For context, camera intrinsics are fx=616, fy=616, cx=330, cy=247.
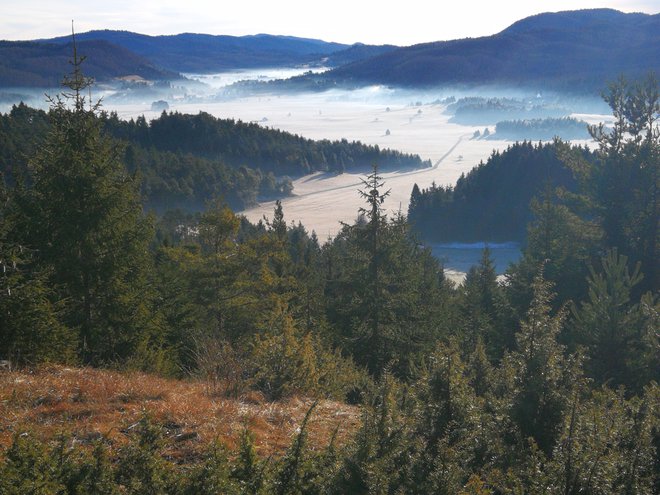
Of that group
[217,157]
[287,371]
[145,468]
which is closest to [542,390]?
[145,468]

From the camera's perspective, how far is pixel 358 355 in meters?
19.1

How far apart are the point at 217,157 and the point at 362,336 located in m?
111

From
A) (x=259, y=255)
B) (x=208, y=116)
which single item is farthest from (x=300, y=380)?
(x=208, y=116)

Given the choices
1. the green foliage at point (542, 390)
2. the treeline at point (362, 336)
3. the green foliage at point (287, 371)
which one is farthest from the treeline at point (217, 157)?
the green foliage at point (542, 390)

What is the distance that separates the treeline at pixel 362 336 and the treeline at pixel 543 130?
161 meters

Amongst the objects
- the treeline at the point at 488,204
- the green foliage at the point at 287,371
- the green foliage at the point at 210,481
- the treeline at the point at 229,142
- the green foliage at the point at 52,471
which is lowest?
the treeline at the point at 488,204

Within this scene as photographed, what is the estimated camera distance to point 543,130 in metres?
188

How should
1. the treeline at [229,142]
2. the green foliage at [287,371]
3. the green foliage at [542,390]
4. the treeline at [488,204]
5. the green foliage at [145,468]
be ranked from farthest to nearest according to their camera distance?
the treeline at [229,142] < the treeline at [488,204] < the green foliage at [287,371] < the green foliage at [542,390] < the green foliage at [145,468]

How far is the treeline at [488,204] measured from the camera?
9450cm

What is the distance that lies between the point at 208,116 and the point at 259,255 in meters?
112

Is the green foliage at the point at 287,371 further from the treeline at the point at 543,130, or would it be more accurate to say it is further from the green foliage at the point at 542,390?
the treeline at the point at 543,130

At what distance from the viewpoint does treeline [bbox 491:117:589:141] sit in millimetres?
178238

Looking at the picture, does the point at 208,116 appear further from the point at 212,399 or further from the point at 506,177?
the point at 212,399

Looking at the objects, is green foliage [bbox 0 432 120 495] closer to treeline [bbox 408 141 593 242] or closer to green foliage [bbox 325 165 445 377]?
green foliage [bbox 325 165 445 377]
